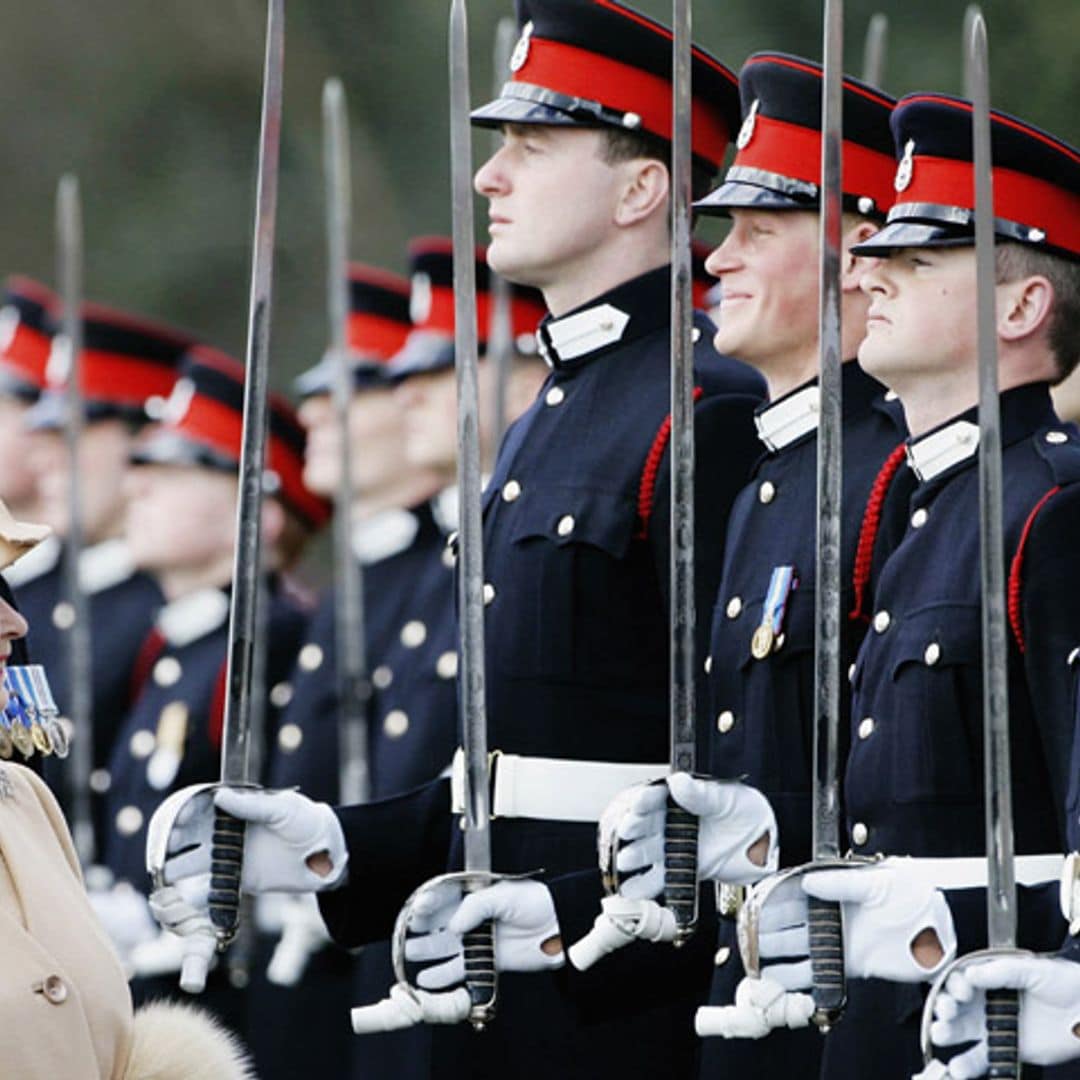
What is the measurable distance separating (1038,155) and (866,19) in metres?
7.78

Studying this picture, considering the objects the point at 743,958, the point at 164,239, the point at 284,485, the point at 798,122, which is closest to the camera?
the point at 743,958

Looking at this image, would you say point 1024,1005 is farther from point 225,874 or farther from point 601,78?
point 601,78

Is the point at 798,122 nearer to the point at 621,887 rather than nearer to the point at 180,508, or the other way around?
the point at 621,887

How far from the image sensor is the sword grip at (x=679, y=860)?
5918mm

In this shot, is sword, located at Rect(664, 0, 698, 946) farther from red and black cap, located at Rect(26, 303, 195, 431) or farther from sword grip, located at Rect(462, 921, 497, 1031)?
red and black cap, located at Rect(26, 303, 195, 431)

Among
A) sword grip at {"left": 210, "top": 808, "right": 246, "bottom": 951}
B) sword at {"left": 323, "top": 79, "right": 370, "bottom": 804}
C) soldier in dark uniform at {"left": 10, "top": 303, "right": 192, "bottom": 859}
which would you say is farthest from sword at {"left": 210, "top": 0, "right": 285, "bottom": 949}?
soldier in dark uniform at {"left": 10, "top": 303, "right": 192, "bottom": 859}

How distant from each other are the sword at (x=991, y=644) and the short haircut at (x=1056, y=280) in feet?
1.51

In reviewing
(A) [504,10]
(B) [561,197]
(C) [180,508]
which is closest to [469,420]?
(B) [561,197]

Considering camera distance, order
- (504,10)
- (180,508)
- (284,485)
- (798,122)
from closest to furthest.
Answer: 1. (798,122)
2. (180,508)
3. (284,485)
4. (504,10)

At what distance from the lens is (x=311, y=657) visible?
11.2 m

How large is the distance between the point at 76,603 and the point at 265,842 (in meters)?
5.30

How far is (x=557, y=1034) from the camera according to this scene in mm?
6559

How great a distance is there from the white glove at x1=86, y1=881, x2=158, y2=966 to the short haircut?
15.9 ft

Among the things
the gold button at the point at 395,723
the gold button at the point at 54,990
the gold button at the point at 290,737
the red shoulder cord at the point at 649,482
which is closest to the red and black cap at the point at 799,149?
the red shoulder cord at the point at 649,482
